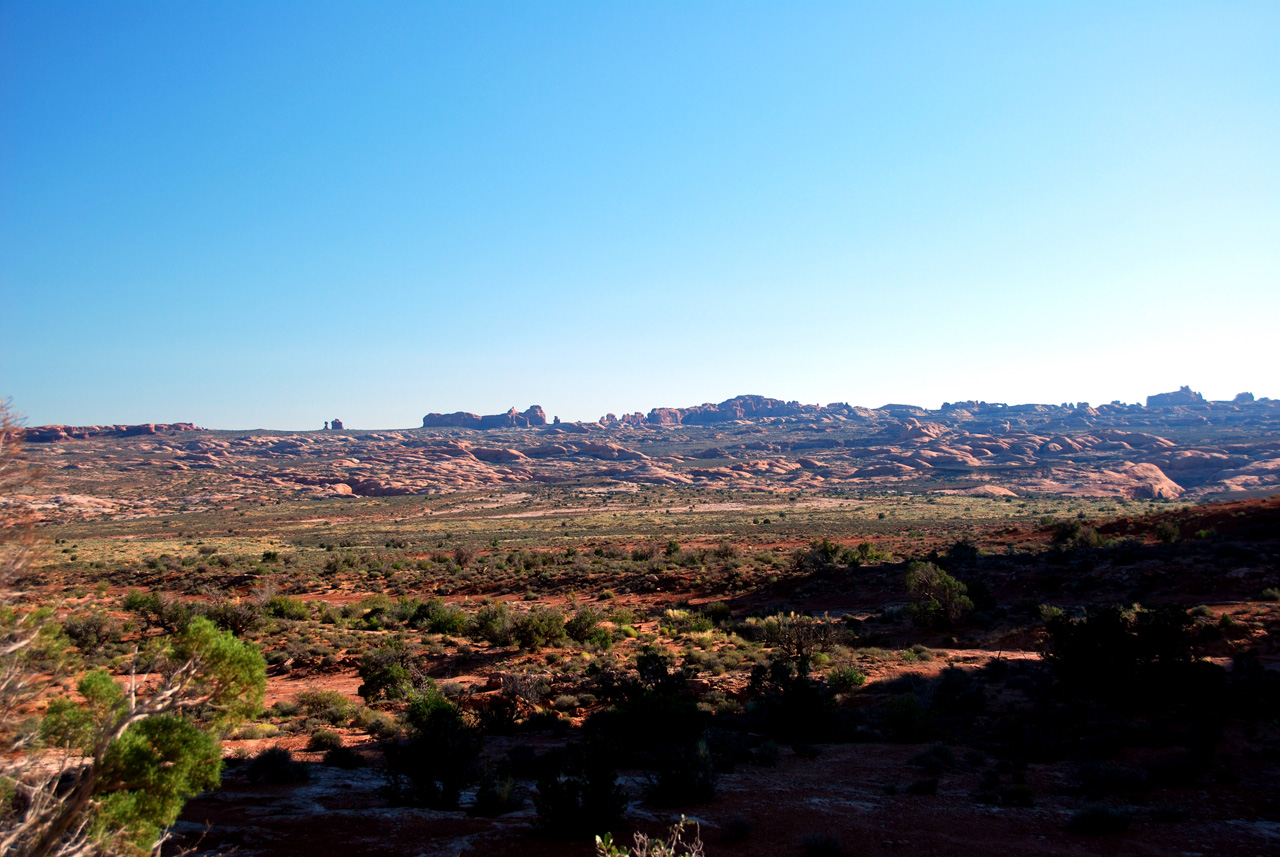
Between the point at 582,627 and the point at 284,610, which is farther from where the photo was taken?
the point at 284,610

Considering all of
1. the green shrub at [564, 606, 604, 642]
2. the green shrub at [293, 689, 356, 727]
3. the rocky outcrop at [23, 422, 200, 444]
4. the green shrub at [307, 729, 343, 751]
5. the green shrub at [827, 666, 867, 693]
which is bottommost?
the green shrub at [564, 606, 604, 642]

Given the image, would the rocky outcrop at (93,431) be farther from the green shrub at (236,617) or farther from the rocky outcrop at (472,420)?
the green shrub at (236,617)

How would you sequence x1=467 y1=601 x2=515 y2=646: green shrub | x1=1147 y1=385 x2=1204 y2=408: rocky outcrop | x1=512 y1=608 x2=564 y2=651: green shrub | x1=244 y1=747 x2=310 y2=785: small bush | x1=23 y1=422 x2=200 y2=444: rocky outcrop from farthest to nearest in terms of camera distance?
x1=1147 y1=385 x2=1204 y2=408: rocky outcrop
x1=23 y1=422 x2=200 y2=444: rocky outcrop
x1=467 y1=601 x2=515 y2=646: green shrub
x1=512 y1=608 x2=564 y2=651: green shrub
x1=244 y1=747 x2=310 y2=785: small bush

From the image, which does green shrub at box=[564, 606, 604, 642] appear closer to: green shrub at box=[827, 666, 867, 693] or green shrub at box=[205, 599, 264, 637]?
green shrub at box=[827, 666, 867, 693]

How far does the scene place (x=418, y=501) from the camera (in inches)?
3108

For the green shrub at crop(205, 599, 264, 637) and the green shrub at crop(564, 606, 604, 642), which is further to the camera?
the green shrub at crop(564, 606, 604, 642)

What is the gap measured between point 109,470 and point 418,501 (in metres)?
54.1

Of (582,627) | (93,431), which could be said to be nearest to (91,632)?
(582,627)

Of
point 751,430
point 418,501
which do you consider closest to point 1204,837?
point 418,501

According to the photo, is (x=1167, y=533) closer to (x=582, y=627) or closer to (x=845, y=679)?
(x=845, y=679)

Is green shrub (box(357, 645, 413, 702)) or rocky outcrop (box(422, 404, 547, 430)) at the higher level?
rocky outcrop (box(422, 404, 547, 430))

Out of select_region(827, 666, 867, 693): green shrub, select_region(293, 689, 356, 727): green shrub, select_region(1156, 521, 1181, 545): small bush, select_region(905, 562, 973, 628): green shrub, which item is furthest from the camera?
select_region(1156, 521, 1181, 545): small bush

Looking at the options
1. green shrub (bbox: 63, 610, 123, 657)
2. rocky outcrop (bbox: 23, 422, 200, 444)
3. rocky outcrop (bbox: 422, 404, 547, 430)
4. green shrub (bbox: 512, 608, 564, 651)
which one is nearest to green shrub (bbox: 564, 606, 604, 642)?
green shrub (bbox: 512, 608, 564, 651)

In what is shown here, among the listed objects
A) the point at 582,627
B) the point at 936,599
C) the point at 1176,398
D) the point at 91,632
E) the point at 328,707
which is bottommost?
the point at 582,627
